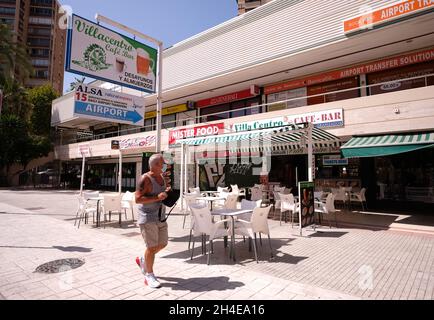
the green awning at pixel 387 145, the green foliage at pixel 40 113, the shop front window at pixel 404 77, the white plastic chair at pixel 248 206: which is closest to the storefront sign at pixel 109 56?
the white plastic chair at pixel 248 206

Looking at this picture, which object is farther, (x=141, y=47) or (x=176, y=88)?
(x=176, y=88)

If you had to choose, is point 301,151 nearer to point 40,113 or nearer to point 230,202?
point 230,202

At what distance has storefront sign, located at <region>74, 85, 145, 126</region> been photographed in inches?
294

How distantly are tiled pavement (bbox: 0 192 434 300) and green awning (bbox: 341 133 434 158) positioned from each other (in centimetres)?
247

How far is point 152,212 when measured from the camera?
3736mm

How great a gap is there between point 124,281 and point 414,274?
14.9 feet

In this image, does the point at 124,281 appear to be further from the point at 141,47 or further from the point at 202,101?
the point at 202,101

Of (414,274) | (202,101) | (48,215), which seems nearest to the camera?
(414,274)

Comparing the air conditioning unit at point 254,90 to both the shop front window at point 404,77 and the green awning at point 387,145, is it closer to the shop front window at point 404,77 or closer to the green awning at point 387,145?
the shop front window at point 404,77

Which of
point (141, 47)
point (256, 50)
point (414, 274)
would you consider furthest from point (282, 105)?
point (414, 274)

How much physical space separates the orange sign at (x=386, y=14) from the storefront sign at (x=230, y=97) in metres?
6.27

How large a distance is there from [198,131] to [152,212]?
12.3 meters

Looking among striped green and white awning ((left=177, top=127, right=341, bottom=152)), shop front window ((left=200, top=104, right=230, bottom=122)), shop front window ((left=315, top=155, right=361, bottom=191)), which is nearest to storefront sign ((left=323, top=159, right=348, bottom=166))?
shop front window ((left=315, top=155, right=361, bottom=191))

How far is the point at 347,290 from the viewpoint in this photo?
144 inches
